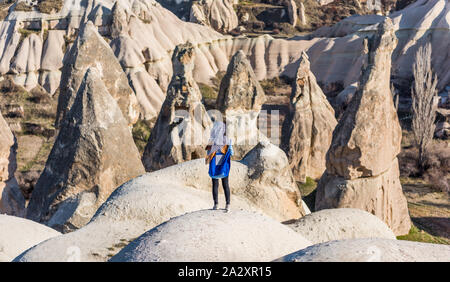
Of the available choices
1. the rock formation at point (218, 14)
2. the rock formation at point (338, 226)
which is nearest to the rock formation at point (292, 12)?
the rock formation at point (218, 14)

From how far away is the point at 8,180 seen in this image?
717 centimetres

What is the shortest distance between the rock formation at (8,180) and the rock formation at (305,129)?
6812 mm

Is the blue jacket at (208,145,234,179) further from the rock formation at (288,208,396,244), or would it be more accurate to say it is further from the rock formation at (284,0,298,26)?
the rock formation at (284,0,298,26)

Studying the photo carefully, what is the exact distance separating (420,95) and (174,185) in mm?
13038

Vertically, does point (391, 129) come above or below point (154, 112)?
above

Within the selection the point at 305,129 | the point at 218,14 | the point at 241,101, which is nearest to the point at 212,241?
the point at 241,101

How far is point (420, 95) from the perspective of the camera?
643 inches

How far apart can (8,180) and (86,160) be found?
1.72m

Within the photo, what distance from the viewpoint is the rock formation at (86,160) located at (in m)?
6.06

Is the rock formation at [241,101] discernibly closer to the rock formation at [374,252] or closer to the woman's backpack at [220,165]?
the woman's backpack at [220,165]

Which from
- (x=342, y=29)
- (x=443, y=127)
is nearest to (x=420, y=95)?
(x=443, y=127)
